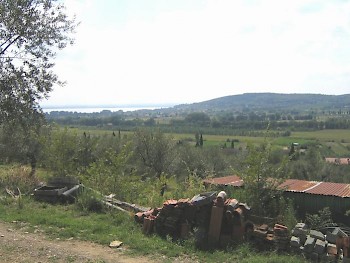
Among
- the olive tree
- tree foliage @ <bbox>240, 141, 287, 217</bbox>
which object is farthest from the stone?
the olive tree

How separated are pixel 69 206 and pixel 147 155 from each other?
76.9 feet


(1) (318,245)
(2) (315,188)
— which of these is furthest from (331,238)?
(2) (315,188)

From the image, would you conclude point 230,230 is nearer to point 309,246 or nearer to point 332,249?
point 309,246

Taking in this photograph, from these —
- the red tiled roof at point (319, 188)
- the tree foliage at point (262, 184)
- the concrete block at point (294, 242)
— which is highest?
the tree foliage at point (262, 184)

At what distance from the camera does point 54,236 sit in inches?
364

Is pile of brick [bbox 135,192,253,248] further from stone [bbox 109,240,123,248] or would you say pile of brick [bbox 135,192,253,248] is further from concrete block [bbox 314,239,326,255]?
concrete block [bbox 314,239,326,255]

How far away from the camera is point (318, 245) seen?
26.1 ft

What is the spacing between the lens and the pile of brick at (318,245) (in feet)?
25.9

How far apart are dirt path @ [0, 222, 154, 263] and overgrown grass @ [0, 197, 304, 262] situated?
0.35 meters

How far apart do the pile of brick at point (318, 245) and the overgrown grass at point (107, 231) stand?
38cm

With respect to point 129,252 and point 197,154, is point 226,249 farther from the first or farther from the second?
point 197,154

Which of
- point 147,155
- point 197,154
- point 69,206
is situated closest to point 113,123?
point 197,154

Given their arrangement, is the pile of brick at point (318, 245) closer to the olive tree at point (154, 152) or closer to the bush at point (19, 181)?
the bush at point (19, 181)

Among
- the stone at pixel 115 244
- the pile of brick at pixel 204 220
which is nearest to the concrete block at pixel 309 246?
the pile of brick at pixel 204 220
